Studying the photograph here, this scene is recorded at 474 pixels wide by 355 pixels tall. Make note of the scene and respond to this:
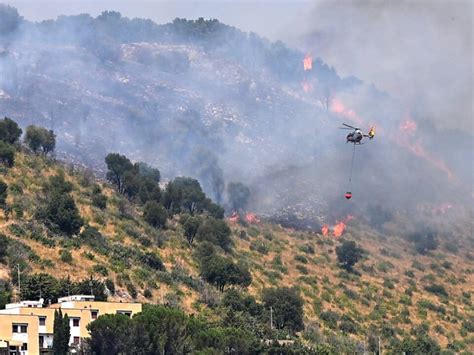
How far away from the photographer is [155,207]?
17375 centimetres

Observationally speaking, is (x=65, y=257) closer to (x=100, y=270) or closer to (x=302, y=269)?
(x=100, y=270)

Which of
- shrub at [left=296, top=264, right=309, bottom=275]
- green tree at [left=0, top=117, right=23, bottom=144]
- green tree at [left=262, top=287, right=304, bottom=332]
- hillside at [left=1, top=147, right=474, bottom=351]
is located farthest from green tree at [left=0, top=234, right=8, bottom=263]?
shrub at [left=296, top=264, right=309, bottom=275]

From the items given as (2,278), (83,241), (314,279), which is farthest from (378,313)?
(2,278)

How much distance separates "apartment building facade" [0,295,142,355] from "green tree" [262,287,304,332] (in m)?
29.4

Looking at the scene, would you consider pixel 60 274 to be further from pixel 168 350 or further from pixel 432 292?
pixel 432 292

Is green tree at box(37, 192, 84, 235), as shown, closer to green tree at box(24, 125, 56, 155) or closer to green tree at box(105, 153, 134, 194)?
green tree at box(24, 125, 56, 155)

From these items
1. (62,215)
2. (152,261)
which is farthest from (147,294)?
(62,215)

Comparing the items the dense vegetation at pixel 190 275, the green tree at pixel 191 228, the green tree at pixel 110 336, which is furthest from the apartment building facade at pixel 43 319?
the green tree at pixel 191 228

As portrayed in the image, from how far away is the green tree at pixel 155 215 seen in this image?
172750 millimetres

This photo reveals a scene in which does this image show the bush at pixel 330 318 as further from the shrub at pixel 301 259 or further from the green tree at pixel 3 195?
the green tree at pixel 3 195

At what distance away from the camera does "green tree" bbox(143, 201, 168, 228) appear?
17275 cm

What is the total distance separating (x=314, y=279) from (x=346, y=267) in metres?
13.9

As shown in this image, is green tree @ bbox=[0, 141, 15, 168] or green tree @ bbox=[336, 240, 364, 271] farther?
green tree @ bbox=[336, 240, 364, 271]

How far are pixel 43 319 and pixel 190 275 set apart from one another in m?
43.6
